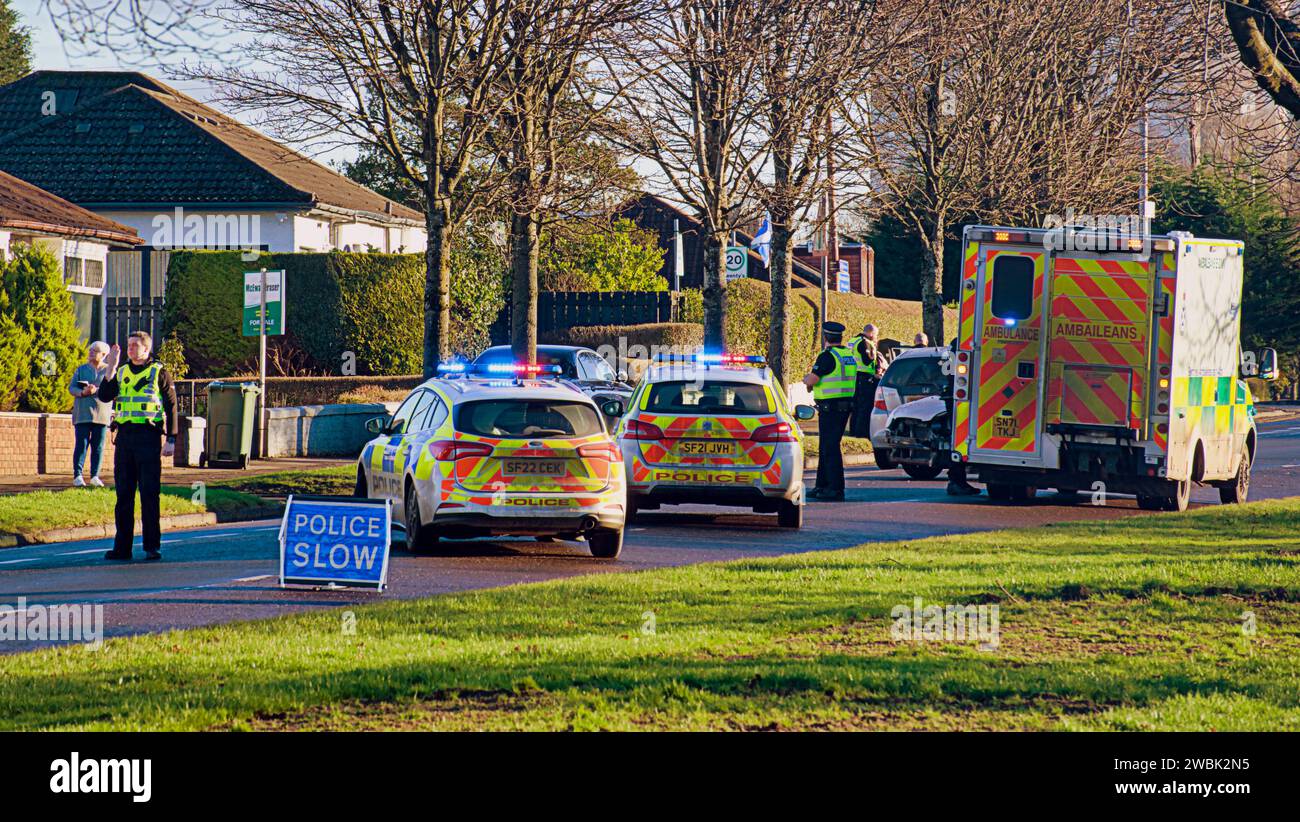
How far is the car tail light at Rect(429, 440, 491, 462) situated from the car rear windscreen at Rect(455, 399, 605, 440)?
129mm

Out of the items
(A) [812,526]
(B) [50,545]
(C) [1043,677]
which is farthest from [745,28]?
(C) [1043,677]

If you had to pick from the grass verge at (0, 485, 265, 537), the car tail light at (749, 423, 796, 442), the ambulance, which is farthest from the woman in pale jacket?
the ambulance

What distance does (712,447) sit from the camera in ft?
59.1

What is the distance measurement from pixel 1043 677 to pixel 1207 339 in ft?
40.9

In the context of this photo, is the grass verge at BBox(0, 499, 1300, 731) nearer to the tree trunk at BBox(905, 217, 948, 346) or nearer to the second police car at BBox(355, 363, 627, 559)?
the second police car at BBox(355, 363, 627, 559)

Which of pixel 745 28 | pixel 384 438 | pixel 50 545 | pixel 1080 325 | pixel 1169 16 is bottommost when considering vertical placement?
pixel 50 545

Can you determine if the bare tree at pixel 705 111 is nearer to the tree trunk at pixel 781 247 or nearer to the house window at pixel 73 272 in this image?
the tree trunk at pixel 781 247

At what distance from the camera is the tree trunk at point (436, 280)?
23656 millimetres

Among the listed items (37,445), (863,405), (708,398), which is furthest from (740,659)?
(863,405)

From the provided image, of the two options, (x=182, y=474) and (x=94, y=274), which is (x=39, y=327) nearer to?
(x=182, y=474)

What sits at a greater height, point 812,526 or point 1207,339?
point 1207,339
